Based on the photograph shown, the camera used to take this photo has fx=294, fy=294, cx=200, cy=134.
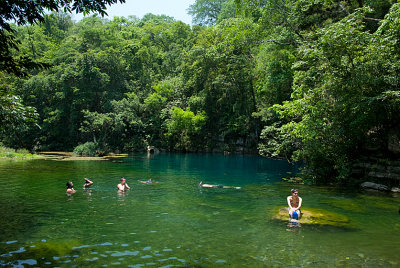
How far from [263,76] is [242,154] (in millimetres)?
15128

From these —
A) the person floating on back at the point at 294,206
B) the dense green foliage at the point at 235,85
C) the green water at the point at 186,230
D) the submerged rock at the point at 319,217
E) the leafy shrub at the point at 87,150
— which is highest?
the dense green foliage at the point at 235,85

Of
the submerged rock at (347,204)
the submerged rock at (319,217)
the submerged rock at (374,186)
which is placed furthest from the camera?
the submerged rock at (374,186)

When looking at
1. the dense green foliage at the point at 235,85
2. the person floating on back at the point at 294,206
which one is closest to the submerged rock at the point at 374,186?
the dense green foliage at the point at 235,85

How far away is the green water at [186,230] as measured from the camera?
7398mm

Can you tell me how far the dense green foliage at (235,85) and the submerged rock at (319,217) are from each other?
264 inches

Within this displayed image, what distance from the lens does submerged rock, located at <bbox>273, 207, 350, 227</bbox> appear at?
10766 mm

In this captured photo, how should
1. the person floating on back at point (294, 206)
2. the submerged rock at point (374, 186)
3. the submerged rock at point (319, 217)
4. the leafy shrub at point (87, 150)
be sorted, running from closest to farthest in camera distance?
the submerged rock at point (319, 217), the person floating on back at point (294, 206), the submerged rock at point (374, 186), the leafy shrub at point (87, 150)

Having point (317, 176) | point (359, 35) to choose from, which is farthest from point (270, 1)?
point (317, 176)

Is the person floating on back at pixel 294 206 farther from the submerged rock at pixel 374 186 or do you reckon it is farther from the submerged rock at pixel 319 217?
the submerged rock at pixel 374 186

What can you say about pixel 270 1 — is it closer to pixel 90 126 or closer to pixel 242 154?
pixel 242 154

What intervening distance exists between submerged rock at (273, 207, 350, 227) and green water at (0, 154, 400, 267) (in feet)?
1.17

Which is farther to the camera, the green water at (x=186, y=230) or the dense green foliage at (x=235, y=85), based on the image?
the dense green foliage at (x=235, y=85)

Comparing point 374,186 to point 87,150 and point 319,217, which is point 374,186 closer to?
point 319,217

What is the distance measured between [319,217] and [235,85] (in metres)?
37.6
